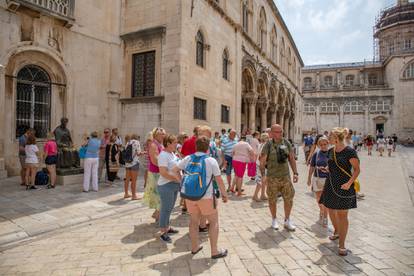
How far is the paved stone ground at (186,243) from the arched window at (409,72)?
48.2 m

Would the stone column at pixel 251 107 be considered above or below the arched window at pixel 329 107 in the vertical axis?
below

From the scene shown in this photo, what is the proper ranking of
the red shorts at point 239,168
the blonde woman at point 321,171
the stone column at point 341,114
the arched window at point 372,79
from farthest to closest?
the arched window at point 372,79
the stone column at point 341,114
the red shorts at point 239,168
the blonde woman at point 321,171

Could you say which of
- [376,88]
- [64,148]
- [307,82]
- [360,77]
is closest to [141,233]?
[64,148]

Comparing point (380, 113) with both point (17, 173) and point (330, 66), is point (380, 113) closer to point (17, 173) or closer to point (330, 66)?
point (330, 66)

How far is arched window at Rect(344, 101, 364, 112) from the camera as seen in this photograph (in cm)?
4791

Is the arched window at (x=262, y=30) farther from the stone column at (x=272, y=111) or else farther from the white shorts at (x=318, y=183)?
the white shorts at (x=318, y=183)

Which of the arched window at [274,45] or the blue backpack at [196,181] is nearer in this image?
the blue backpack at [196,181]

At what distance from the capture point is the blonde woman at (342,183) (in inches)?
150

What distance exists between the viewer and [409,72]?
1721 inches

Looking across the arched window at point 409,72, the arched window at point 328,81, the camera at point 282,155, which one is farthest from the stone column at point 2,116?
the arched window at point 328,81

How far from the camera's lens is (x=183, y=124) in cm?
1131

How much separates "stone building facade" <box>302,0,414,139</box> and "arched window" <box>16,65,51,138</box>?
49.1m

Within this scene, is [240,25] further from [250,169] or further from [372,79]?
[372,79]


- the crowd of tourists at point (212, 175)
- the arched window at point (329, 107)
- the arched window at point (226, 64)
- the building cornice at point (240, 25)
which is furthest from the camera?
the arched window at point (329, 107)
